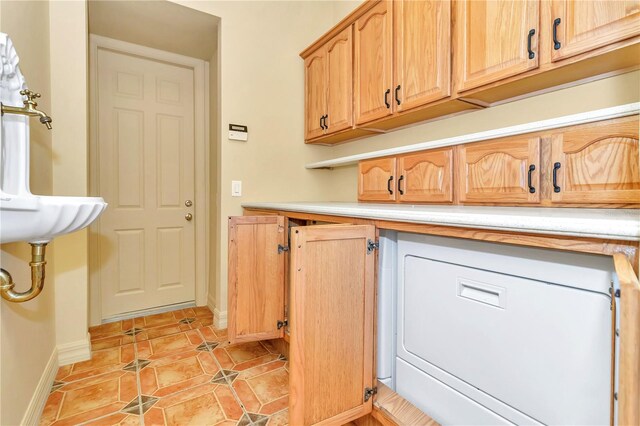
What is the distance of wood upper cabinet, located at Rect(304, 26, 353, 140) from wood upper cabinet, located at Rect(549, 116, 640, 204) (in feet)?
4.40

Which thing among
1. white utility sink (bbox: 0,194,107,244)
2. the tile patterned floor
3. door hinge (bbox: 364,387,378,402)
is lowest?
the tile patterned floor

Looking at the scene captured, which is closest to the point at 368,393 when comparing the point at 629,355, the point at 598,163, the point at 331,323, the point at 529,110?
the point at 331,323

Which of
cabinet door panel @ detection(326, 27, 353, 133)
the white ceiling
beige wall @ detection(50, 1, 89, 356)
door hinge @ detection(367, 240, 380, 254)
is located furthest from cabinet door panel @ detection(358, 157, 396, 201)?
beige wall @ detection(50, 1, 89, 356)

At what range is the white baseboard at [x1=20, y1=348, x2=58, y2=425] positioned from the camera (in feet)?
4.13

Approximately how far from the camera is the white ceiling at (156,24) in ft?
7.09

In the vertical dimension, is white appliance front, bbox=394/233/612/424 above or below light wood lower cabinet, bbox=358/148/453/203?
below

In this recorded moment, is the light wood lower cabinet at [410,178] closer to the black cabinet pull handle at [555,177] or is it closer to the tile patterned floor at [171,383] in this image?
the black cabinet pull handle at [555,177]

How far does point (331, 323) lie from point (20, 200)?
0.97 metres

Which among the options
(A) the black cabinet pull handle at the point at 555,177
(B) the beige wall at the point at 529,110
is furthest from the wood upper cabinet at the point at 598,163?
(B) the beige wall at the point at 529,110

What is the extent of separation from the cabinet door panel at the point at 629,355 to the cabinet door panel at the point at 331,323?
0.77 m

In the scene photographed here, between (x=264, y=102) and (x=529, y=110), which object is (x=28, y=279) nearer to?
(x=264, y=102)

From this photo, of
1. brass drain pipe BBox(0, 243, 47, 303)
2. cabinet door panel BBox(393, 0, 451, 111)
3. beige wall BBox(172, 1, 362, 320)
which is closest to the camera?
brass drain pipe BBox(0, 243, 47, 303)

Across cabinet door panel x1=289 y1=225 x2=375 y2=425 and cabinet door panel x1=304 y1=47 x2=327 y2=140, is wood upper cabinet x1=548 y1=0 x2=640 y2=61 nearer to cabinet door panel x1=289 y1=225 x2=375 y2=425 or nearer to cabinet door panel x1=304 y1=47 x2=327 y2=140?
cabinet door panel x1=289 y1=225 x2=375 y2=425

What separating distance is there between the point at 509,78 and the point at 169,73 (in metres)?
2.74
